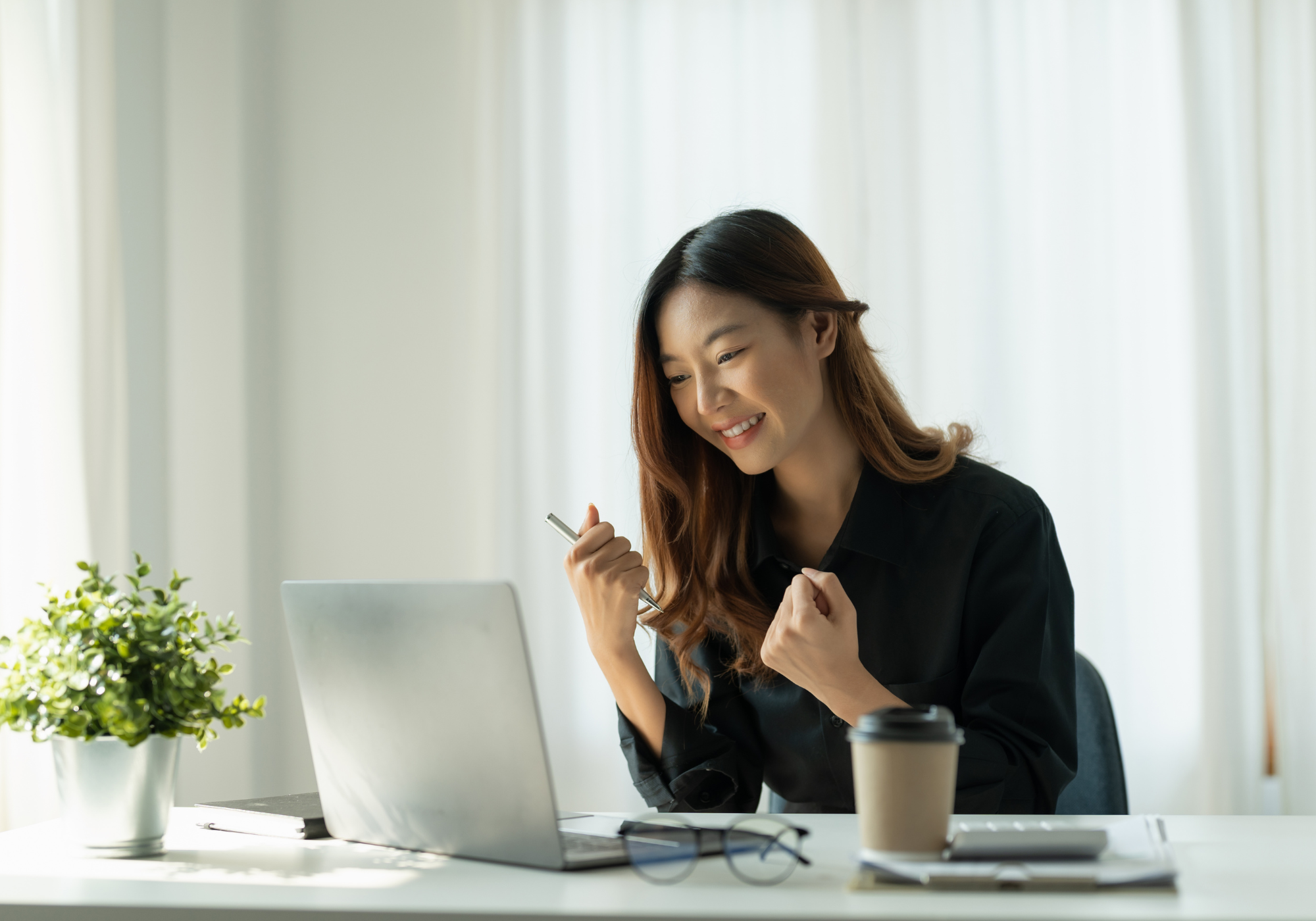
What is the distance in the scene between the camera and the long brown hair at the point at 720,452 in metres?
1.51

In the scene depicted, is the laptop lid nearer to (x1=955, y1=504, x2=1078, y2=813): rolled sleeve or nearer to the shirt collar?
(x1=955, y1=504, x2=1078, y2=813): rolled sleeve

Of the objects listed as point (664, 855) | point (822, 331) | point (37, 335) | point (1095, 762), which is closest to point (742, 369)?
point (822, 331)

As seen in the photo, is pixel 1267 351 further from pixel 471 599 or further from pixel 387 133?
pixel 471 599

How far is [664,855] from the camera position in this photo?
0.81 m

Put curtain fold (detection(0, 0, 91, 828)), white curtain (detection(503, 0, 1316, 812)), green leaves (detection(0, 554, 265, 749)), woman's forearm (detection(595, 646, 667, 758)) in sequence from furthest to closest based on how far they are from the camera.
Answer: white curtain (detection(503, 0, 1316, 812)) → curtain fold (detection(0, 0, 91, 828)) → woman's forearm (detection(595, 646, 667, 758)) → green leaves (detection(0, 554, 265, 749))

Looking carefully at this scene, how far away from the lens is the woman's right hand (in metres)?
1.32

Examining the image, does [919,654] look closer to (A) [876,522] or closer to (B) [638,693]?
(A) [876,522]

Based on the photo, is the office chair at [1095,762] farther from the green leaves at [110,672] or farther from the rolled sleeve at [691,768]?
the green leaves at [110,672]

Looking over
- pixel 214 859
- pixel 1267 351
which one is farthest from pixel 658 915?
pixel 1267 351

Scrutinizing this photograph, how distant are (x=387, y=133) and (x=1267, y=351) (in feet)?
6.93

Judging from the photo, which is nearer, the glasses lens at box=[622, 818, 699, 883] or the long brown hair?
the glasses lens at box=[622, 818, 699, 883]

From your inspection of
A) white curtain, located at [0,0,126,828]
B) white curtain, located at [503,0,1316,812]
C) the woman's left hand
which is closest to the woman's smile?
the woman's left hand

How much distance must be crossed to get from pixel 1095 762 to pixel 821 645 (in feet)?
1.73

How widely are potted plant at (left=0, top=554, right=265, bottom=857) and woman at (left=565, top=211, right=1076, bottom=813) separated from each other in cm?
48
